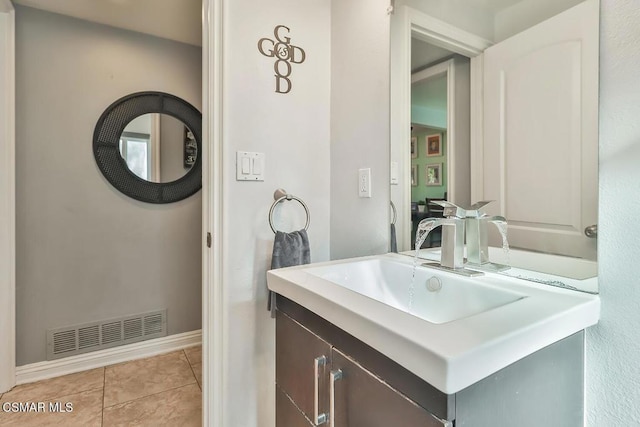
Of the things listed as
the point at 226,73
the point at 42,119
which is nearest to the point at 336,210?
the point at 226,73

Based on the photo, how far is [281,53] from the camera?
1.29m

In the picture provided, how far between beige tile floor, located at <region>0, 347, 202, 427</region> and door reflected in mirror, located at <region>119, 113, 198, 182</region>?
4.22ft

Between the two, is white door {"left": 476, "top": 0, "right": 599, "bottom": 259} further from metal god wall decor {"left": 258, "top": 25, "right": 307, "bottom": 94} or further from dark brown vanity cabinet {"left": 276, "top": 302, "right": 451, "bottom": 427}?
metal god wall decor {"left": 258, "top": 25, "right": 307, "bottom": 94}

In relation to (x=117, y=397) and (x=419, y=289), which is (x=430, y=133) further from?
(x=117, y=397)

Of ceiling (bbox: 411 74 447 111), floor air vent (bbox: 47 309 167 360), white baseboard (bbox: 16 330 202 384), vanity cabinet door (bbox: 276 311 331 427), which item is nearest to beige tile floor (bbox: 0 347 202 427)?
white baseboard (bbox: 16 330 202 384)

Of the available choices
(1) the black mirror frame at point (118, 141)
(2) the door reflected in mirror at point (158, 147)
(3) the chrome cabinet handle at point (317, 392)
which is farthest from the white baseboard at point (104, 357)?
(3) the chrome cabinet handle at point (317, 392)

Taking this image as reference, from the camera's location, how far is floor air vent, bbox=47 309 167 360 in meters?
1.96

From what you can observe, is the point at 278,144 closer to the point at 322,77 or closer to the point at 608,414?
the point at 322,77

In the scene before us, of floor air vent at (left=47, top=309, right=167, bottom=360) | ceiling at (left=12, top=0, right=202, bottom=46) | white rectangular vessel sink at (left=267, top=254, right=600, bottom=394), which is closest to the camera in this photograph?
white rectangular vessel sink at (left=267, top=254, right=600, bottom=394)

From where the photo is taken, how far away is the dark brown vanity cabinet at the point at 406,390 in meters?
0.50

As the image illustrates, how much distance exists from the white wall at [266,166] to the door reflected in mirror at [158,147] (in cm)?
131

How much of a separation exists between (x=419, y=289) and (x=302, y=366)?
410 mm

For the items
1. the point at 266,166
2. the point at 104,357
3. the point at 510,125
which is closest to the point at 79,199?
the point at 104,357

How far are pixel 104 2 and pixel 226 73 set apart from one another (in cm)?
132
